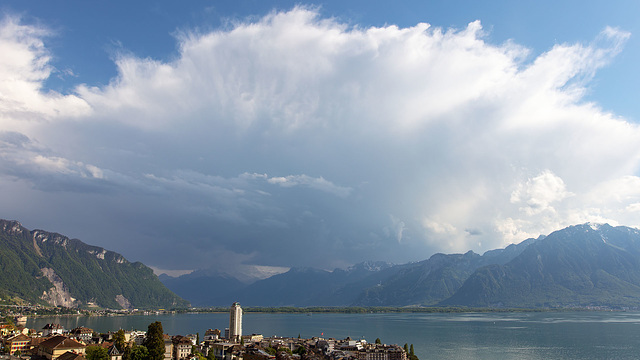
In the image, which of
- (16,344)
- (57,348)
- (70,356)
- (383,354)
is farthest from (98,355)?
(383,354)

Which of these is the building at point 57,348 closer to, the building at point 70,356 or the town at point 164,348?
the town at point 164,348

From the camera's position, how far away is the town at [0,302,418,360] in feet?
229

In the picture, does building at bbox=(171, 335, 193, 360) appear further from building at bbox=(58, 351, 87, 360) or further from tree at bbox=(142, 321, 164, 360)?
building at bbox=(58, 351, 87, 360)

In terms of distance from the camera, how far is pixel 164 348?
70.9 meters

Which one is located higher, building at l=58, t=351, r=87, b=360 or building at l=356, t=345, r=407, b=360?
building at l=58, t=351, r=87, b=360

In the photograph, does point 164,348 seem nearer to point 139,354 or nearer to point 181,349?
point 139,354

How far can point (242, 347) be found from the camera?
9881 centimetres

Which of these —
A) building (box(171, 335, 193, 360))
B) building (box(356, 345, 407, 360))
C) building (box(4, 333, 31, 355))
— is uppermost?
building (box(4, 333, 31, 355))

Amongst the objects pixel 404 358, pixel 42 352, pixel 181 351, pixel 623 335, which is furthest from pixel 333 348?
pixel 623 335

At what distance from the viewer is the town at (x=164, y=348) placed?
229ft

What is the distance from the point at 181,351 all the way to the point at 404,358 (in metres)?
45.4

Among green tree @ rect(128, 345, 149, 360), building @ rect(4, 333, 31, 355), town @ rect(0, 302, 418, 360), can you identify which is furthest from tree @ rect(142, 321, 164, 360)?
building @ rect(4, 333, 31, 355)

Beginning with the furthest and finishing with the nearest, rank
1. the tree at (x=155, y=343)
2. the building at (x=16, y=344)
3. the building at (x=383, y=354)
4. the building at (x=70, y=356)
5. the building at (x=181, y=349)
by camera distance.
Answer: the building at (x=383, y=354) → the building at (x=181, y=349) → the building at (x=16, y=344) → the tree at (x=155, y=343) → the building at (x=70, y=356)

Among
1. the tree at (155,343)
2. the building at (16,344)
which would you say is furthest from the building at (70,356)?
the building at (16,344)
